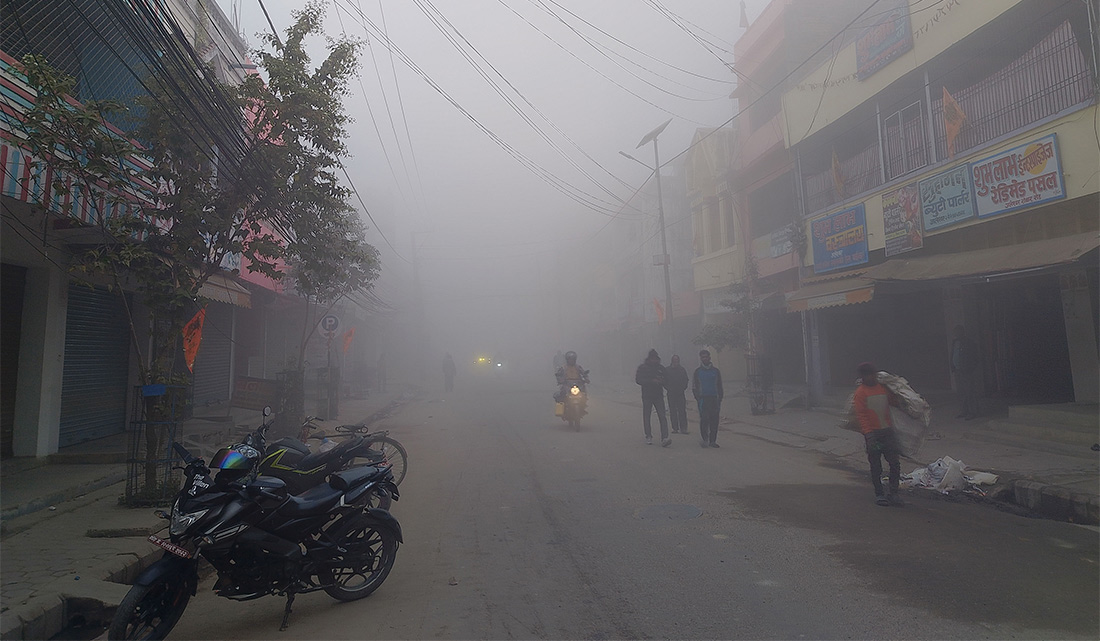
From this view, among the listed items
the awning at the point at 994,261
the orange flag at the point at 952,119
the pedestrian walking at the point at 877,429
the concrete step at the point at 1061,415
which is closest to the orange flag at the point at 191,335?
the pedestrian walking at the point at 877,429

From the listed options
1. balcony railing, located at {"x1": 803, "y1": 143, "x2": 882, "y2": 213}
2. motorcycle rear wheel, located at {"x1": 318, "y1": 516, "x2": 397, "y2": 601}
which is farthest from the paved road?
balcony railing, located at {"x1": 803, "y1": 143, "x2": 882, "y2": 213}

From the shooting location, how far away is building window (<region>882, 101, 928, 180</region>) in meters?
14.0

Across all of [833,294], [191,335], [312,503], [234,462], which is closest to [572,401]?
[833,294]

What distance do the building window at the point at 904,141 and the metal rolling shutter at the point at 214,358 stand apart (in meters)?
16.5

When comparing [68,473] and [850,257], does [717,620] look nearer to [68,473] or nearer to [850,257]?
[68,473]

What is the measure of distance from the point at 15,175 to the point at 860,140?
17.8m

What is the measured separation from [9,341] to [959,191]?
16153 millimetres

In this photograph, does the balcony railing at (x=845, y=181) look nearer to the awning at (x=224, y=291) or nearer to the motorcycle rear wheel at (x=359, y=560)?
the motorcycle rear wheel at (x=359, y=560)

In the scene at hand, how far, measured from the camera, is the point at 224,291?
42.2 ft

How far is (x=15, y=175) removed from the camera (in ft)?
22.8

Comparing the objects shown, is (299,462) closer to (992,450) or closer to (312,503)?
(312,503)

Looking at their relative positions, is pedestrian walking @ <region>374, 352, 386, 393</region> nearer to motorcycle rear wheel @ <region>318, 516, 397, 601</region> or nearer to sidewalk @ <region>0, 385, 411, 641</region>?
sidewalk @ <region>0, 385, 411, 641</region>

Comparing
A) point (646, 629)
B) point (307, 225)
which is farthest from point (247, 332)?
point (646, 629)

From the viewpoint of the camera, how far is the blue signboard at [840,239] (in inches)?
603
